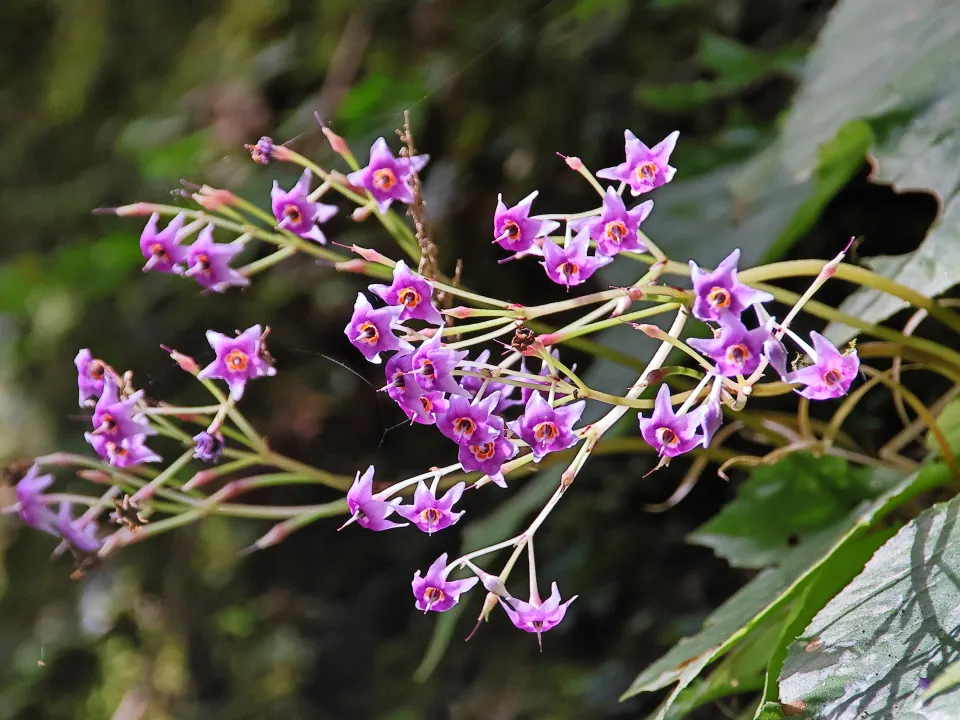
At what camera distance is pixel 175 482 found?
0.89 metres

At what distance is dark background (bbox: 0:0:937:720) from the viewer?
4.73ft

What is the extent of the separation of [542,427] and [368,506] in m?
0.15

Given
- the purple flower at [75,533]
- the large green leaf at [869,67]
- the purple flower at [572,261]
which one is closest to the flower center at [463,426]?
the purple flower at [572,261]

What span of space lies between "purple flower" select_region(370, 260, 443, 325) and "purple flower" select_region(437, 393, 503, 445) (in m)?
0.06

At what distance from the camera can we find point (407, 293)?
587 millimetres

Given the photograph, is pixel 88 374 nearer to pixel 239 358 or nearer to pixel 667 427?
pixel 239 358

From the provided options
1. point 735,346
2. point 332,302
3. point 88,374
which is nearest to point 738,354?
point 735,346

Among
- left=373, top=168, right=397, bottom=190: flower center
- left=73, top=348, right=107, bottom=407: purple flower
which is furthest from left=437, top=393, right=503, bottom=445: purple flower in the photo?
left=73, top=348, right=107, bottom=407: purple flower

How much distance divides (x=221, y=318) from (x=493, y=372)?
1.42m

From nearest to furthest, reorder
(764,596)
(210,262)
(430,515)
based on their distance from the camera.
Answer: (430,515), (210,262), (764,596)

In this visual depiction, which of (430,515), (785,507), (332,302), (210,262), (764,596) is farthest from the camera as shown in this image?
(332,302)

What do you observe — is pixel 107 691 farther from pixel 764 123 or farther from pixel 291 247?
pixel 764 123

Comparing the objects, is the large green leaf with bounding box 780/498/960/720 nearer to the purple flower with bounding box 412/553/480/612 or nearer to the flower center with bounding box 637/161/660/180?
the purple flower with bounding box 412/553/480/612

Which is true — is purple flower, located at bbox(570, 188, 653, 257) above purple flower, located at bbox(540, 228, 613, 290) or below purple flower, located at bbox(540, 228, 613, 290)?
above
